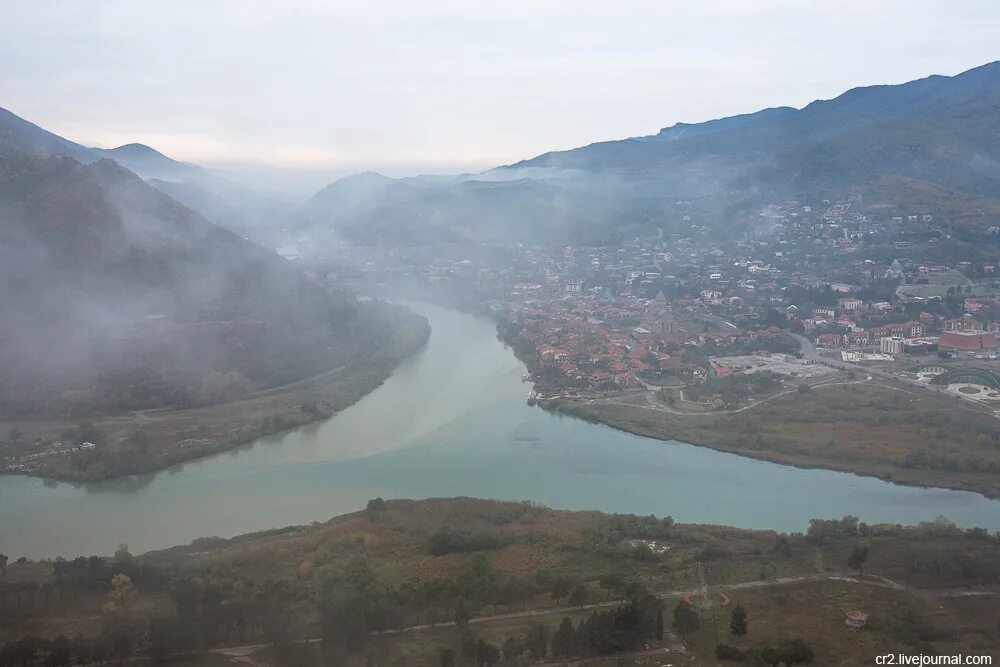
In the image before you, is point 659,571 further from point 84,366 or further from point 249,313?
point 249,313

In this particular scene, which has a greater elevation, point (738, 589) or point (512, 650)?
point (512, 650)

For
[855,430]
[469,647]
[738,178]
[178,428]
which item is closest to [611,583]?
[469,647]

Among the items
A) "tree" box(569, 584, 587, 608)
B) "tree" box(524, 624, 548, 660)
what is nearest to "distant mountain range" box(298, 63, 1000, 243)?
"tree" box(569, 584, 587, 608)

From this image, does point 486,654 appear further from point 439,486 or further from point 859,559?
point 439,486

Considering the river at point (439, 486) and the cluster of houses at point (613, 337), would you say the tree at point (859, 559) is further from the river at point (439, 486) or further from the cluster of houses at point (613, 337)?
the cluster of houses at point (613, 337)

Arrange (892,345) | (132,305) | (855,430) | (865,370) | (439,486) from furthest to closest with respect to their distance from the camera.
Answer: (132,305) < (892,345) < (865,370) < (855,430) < (439,486)

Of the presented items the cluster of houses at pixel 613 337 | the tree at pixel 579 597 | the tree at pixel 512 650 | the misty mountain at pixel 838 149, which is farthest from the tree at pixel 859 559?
the misty mountain at pixel 838 149

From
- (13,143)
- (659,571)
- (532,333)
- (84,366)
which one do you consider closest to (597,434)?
(659,571)

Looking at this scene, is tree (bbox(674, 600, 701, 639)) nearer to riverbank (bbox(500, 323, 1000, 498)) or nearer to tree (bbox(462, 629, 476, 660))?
tree (bbox(462, 629, 476, 660))
